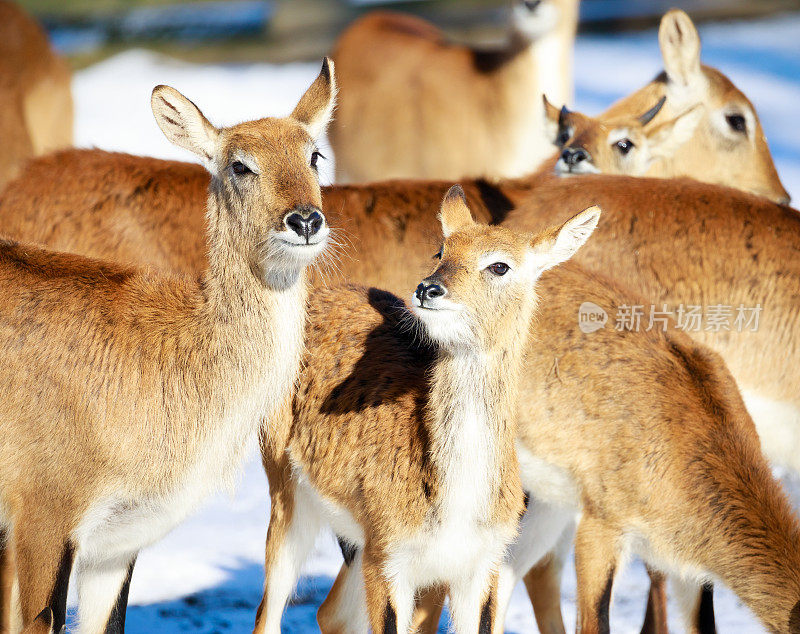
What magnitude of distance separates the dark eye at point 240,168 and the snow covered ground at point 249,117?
70 centimetres

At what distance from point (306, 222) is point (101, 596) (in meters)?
1.71

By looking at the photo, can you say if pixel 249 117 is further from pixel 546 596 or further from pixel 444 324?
pixel 444 324

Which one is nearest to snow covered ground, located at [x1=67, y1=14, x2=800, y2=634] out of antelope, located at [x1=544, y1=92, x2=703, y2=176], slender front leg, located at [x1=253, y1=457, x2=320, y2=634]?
slender front leg, located at [x1=253, y1=457, x2=320, y2=634]

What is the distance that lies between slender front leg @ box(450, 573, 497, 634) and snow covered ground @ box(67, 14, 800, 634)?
0.92 meters

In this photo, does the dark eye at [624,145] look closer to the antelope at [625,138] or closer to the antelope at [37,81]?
the antelope at [625,138]

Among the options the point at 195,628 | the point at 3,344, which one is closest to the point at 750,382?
the point at 195,628

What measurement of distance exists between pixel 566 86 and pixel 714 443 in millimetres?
4893

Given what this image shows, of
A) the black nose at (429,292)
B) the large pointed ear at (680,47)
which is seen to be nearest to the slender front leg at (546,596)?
the black nose at (429,292)

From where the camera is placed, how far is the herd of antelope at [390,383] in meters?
4.07

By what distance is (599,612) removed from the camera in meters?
4.64

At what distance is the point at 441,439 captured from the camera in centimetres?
413

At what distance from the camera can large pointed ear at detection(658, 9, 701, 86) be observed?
23.3 feet

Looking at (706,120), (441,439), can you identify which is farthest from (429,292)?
(706,120)

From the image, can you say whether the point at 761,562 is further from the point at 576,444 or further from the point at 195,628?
the point at 195,628
